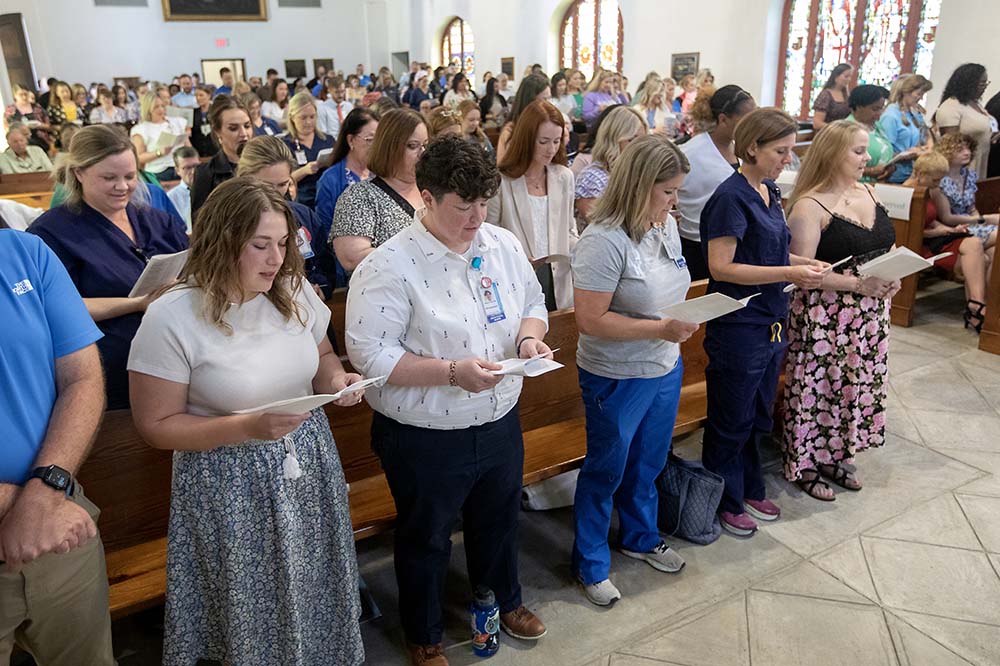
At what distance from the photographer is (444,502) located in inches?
79.0

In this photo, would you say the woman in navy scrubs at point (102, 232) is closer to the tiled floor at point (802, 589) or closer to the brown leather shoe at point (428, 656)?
the tiled floor at point (802, 589)

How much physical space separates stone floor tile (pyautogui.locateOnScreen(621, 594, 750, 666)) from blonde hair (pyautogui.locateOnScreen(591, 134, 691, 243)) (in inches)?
48.5

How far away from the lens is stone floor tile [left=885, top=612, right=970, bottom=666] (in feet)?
7.43

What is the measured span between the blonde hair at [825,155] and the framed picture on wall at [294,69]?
19445 mm

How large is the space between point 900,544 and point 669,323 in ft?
4.63

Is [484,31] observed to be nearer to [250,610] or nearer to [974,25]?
[974,25]

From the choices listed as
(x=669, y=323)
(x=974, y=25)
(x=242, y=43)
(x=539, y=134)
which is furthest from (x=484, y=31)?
(x=669, y=323)

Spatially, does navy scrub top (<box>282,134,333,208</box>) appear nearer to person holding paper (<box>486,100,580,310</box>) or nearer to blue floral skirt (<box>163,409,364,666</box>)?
person holding paper (<box>486,100,580,310</box>)

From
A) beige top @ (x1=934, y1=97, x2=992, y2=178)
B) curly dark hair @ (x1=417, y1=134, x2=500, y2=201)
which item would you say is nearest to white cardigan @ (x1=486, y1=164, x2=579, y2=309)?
curly dark hair @ (x1=417, y1=134, x2=500, y2=201)

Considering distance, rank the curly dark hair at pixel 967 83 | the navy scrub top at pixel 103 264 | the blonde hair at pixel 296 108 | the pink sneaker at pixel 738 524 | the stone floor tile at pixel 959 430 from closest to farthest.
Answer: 1. the navy scrub top at pixel 103 264
2. the pink sneaker at pixel 738 524
3. the stone floor tile at pixel 959 430
4. the blonde hair at pixel 296 108
5. the curly dark hair at pixel 967 83

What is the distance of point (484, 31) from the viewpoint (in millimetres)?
17328

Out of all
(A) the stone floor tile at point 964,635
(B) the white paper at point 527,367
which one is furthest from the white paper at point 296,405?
(A) the stone floor tile at point 964,635

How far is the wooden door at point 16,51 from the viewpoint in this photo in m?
13.1

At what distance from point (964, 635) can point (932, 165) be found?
3.55 m
